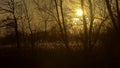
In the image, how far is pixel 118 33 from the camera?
99.1 feet

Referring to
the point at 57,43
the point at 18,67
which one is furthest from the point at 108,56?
the point at 57,43

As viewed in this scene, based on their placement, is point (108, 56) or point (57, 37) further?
point (57, 37)

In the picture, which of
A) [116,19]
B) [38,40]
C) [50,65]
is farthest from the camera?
[38,40]

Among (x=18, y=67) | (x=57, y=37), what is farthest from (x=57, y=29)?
(x=18, y=67)

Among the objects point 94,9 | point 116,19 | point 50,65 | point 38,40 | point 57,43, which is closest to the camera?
point 50,65

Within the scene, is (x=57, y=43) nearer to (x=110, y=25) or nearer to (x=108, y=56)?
(x=110, y=25)

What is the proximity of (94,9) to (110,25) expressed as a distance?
3.17 m

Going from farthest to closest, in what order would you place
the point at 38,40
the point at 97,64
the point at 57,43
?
the point at 38,40 → the point at 57,43 → the point at 97,64

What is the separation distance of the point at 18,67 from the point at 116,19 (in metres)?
10.2

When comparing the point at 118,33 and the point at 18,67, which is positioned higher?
the point at 118,33

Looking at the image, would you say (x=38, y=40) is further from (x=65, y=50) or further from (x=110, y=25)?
(x=110, y=25)

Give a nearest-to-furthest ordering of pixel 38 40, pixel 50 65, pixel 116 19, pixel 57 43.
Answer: pixel 50 65 → pixel 116 19 → pixel 57 43 → pixel 38 40

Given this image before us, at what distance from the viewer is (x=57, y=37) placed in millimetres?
40375

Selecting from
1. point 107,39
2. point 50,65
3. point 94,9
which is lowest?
point 50,65
